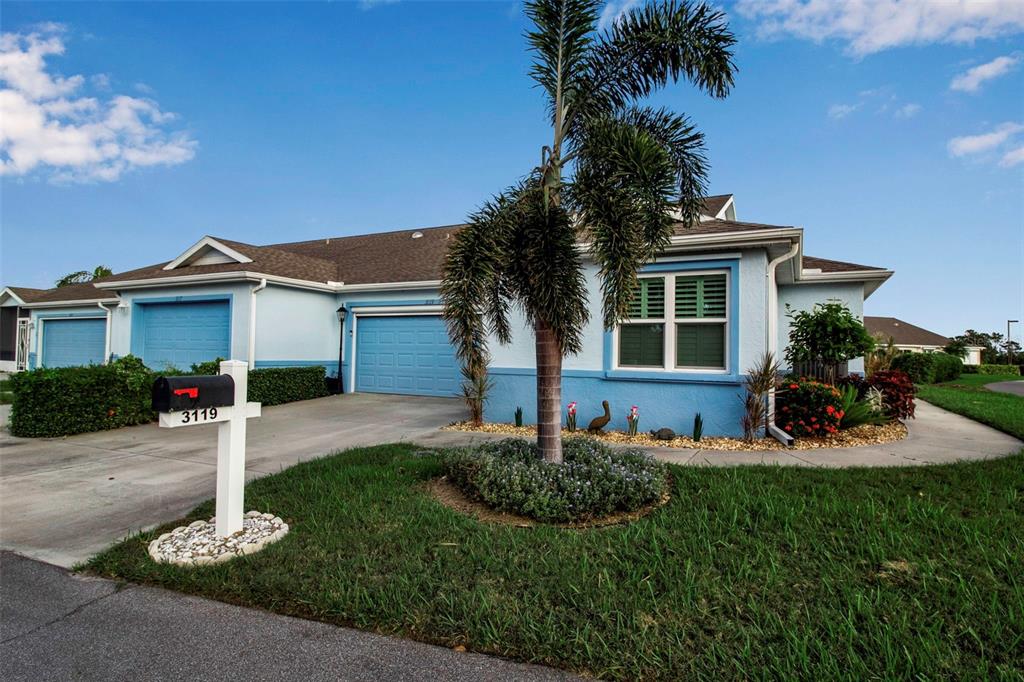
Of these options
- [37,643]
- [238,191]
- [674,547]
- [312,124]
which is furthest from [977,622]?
[238,191]

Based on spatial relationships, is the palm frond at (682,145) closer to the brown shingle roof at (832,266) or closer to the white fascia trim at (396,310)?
the white fascia trim at (396,310)

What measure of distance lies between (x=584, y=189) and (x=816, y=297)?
10928mm

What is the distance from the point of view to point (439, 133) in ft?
41.5

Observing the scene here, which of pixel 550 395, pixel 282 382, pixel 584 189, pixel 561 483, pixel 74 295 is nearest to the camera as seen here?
pixel 561 483

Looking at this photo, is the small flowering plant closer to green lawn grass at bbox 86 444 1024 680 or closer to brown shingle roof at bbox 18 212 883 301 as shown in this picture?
green lawn grass at bbox 86 444 1024 680

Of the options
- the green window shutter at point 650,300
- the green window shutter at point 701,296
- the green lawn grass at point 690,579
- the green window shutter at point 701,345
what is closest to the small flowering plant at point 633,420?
the green window shutter at point 701,345

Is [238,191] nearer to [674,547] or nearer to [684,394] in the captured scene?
[684,394]

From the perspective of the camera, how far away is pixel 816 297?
12531 mm

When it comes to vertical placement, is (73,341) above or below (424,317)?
below

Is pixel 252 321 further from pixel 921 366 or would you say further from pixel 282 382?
pixel 921 366

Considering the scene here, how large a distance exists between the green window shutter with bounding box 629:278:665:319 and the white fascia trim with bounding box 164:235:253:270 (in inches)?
415

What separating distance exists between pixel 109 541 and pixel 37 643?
1512 mm

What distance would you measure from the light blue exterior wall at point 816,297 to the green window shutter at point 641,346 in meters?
5.84

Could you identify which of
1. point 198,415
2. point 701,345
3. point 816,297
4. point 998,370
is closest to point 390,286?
point 701,345
